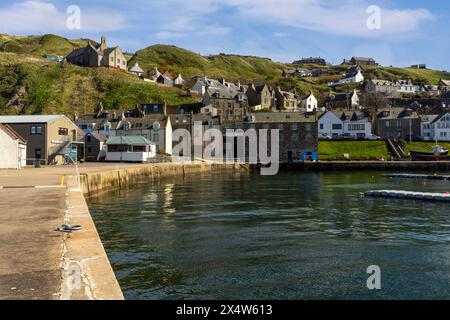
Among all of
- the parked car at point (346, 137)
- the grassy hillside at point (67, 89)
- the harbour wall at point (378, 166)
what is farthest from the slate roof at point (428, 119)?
the grassy hillside at point (67, 89)

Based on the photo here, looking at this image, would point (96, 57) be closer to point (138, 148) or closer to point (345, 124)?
point (138, 148)

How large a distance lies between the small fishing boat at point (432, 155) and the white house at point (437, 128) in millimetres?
16883

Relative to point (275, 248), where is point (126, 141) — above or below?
above

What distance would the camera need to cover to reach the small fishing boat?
8700cm

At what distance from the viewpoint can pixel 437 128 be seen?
108875 millimetres

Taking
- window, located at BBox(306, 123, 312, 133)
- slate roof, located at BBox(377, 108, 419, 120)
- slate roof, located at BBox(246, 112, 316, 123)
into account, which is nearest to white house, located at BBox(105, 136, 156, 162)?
slate roof, located at BBox(246, 112, 316, 123)

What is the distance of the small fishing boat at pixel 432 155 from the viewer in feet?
285

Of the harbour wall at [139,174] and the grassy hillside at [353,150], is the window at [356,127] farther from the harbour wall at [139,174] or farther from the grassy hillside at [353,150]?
the harbour wall at [139,174]

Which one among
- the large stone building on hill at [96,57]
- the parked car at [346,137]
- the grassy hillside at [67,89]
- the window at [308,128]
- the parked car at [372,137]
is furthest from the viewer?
the large stone building on hill at [96,57]

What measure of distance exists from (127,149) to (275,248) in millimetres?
61054

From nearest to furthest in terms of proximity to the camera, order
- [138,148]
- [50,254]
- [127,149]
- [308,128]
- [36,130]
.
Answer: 1. [50,254]
2. [36,130]
3. [127,149]
4. [138,148]
5. [308,128]

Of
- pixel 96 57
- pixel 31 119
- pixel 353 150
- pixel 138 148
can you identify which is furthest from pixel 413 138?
pixel 96 57

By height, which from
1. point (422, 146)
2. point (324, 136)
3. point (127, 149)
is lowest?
point (127, 149)

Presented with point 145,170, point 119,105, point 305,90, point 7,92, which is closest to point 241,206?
point 145,170
